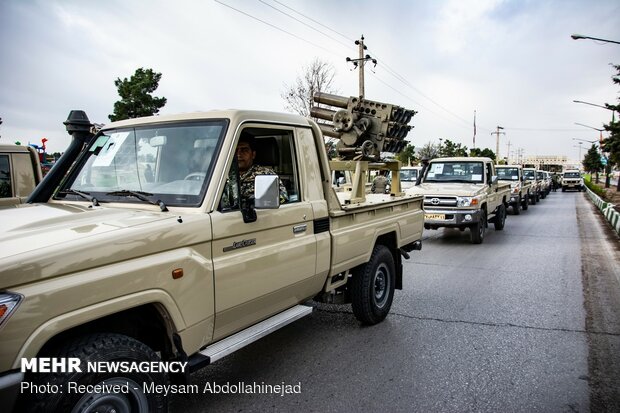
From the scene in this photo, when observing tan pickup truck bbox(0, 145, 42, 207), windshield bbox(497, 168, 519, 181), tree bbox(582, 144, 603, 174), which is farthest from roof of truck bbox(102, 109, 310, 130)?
tree bbox(582, 144, 603, 174)

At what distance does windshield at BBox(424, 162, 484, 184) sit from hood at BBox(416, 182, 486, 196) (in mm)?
270

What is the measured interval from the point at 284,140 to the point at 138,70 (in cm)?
2723

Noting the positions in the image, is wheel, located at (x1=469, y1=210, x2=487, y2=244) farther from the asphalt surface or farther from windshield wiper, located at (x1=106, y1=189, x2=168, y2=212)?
windshield wiper, located at (x1=106, y1=189, x2=168, y2=212)

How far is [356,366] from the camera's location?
3.91 meters

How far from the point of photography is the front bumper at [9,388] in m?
1.85

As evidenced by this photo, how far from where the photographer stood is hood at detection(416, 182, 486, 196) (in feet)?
34.7

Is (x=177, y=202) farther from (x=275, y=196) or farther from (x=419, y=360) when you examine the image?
(x=419, y=360)

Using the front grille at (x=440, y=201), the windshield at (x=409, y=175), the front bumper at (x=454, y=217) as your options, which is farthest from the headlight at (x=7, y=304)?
the windshield at (x=409, y=175)

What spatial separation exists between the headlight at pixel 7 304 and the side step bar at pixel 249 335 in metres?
1.18

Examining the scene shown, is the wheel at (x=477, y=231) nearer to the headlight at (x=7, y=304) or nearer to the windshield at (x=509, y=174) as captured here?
the windshield at (x=509, y=174)

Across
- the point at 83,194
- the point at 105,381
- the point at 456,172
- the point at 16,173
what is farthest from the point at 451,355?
the point at 456,172

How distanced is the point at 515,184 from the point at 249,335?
1751cm

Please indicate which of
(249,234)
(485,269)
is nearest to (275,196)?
(249,234)

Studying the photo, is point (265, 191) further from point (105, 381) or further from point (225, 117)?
point (105, 381)
